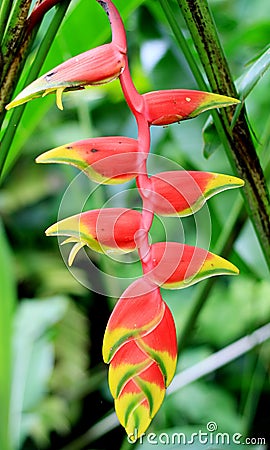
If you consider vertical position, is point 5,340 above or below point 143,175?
below

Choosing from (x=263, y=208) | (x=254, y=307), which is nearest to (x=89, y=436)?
(x=254, y=307)

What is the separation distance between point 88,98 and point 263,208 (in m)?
0.70

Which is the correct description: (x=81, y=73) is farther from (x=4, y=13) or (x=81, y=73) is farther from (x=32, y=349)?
(x=32, y=349)

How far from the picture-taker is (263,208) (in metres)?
0.32

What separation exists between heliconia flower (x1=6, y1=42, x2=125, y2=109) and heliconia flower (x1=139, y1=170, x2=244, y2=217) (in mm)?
37

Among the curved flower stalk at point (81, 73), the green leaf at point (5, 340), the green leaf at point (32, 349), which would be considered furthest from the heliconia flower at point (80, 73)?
the green leaf at point (32, 349)

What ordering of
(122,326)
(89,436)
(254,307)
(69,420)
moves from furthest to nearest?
(69,420), (254,307), (89,436), (122,326)

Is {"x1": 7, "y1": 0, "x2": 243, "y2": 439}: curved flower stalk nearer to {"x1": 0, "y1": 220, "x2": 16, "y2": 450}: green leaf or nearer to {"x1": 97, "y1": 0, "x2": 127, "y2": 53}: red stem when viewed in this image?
{"x1": 97, "y1": 0, "x2": 127, "y2": 53}: red stem

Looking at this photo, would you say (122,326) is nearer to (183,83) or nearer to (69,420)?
(183,83)

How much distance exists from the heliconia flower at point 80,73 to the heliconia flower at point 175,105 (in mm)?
17

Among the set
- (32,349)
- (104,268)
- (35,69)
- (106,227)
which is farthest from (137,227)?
(32,349)

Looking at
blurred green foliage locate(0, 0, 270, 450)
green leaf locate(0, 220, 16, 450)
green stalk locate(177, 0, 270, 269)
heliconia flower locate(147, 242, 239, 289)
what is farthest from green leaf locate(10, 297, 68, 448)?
heliconia flower locate(147, 242, 239, 289)

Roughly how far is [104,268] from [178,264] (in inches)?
15.8

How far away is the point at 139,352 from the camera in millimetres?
212
